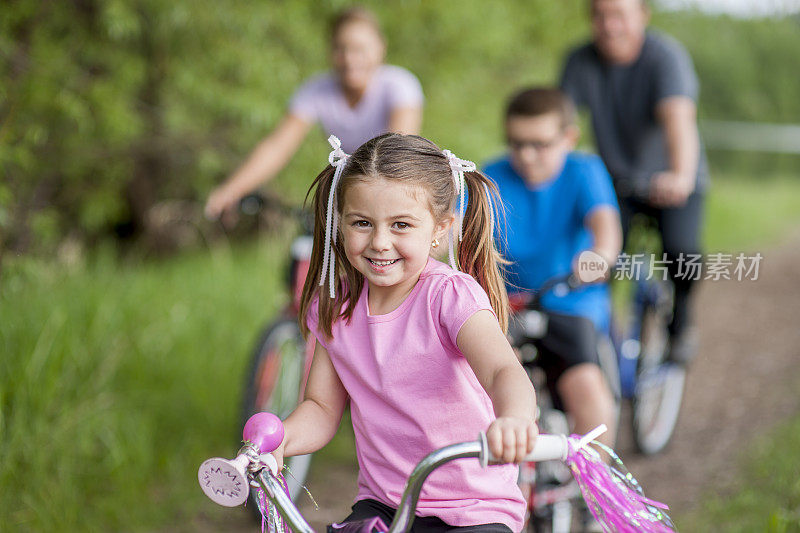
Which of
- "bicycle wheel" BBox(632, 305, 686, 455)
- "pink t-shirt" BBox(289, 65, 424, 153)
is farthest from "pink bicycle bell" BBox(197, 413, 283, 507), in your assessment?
"bicycle wheel" BBox(632, 305, 686, 455)

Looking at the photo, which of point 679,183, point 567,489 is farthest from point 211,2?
point 567,489

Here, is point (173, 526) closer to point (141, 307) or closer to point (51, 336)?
point (51, 336)

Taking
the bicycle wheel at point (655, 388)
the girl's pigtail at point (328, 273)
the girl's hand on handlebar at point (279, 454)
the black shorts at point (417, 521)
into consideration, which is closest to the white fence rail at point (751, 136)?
the bicycle wheel at point (655, 388)

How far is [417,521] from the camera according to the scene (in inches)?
69.8

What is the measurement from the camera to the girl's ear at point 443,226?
1.80 m

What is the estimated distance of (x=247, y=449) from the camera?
156 centimetres

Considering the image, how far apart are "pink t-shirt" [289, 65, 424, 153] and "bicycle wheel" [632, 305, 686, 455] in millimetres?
1560

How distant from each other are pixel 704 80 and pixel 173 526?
14.6 meters

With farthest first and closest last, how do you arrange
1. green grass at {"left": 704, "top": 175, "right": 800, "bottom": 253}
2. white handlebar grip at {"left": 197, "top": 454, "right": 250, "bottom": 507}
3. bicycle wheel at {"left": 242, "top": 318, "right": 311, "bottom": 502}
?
green grass at {"left": 704, "top": 175, "right": 800, "bottom": 253} < bicycle wheel at {"left": 242, "top": 318, "right": 311, "bottom": 502} < white handlebar grip at {"left": 197, "top": 454, "right": 250, "bottom": 507}

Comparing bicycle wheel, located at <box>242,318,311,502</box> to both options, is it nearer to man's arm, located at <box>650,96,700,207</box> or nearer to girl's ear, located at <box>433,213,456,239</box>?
man's arm, located at <box>650,96,700,207</box>

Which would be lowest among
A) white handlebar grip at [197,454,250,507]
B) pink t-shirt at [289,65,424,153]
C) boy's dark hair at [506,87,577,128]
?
white handlebar grip at [197,454,250,507]

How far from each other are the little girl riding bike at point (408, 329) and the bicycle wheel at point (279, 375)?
1704mm

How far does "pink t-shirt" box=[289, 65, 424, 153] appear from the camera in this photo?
371 centimetres

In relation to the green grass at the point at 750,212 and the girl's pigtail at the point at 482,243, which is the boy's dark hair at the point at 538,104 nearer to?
the girl's pigtail at the point at 482,243
